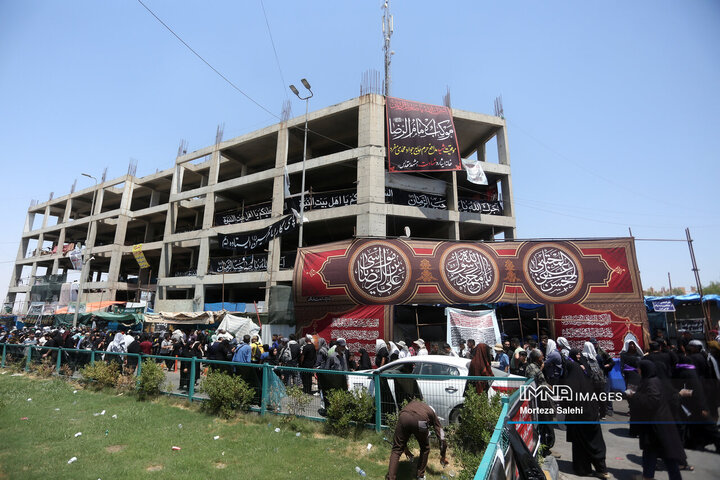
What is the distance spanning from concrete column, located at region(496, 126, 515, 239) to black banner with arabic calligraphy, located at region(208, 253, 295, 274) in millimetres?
13756

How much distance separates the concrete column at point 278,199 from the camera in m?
21.3

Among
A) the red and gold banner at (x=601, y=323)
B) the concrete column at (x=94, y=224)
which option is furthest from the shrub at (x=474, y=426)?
the concrete column at (x=94, y=224)

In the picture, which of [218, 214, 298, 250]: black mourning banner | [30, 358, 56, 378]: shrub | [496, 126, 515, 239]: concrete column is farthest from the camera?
[496, 126, 515, 239]: concrete column

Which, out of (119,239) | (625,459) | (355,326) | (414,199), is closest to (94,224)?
(119,239)

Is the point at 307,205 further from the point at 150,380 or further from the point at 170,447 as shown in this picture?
the point at 170,447

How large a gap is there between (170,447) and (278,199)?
58.0 feet

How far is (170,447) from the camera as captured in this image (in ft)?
20.0

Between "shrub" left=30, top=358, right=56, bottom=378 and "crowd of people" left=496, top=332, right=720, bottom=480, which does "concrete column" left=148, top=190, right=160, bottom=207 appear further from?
"crowd of people" left=496, top=332, right=720, bottom=480

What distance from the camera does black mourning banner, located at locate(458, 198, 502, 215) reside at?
2190 cm

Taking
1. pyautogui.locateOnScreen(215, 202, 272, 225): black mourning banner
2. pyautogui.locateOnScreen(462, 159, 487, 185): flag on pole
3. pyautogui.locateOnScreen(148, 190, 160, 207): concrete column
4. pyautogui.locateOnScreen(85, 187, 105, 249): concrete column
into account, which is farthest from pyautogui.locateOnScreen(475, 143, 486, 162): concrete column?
pyautogui.locateOnScreen(85, 187, 105, 249): concrete column

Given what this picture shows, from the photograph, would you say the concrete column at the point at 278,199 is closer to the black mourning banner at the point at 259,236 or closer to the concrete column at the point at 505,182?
the black mourning banner at the point at 259,236

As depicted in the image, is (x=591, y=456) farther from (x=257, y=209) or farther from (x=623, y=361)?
(x=257, y=209)

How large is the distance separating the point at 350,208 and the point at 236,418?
13689mm

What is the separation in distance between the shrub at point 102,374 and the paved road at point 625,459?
1119cm
